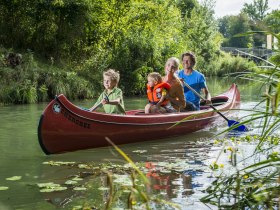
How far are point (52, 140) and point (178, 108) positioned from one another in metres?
2.77

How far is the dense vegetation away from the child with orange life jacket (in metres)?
7.11

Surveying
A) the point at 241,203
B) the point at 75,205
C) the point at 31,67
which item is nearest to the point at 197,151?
the point at 75,205

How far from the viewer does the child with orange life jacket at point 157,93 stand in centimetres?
817

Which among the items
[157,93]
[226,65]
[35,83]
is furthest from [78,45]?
[226,65]

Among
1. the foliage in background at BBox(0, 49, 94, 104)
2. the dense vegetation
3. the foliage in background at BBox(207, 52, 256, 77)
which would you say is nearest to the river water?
the foliage in background at BBox(0, 49, 94, 104)

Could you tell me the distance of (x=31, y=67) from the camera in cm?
1581

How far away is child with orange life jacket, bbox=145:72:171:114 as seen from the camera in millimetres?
8172

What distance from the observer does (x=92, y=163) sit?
6082 millimetres

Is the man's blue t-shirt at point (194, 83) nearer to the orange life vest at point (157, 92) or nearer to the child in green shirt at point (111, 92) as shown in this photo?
the orange life vest at point (157, 92)

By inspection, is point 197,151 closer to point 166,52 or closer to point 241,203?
point 241,203

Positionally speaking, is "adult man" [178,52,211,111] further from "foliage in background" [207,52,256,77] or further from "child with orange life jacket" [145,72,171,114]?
"foliage in background" [207,52,256,77]

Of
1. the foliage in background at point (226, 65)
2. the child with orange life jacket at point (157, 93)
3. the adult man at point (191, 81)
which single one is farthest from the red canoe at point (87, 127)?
the foliage in background at point (226, 65)

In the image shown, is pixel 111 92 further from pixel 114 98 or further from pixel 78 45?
pixel 78 45

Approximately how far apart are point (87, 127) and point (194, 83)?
2892 mm
